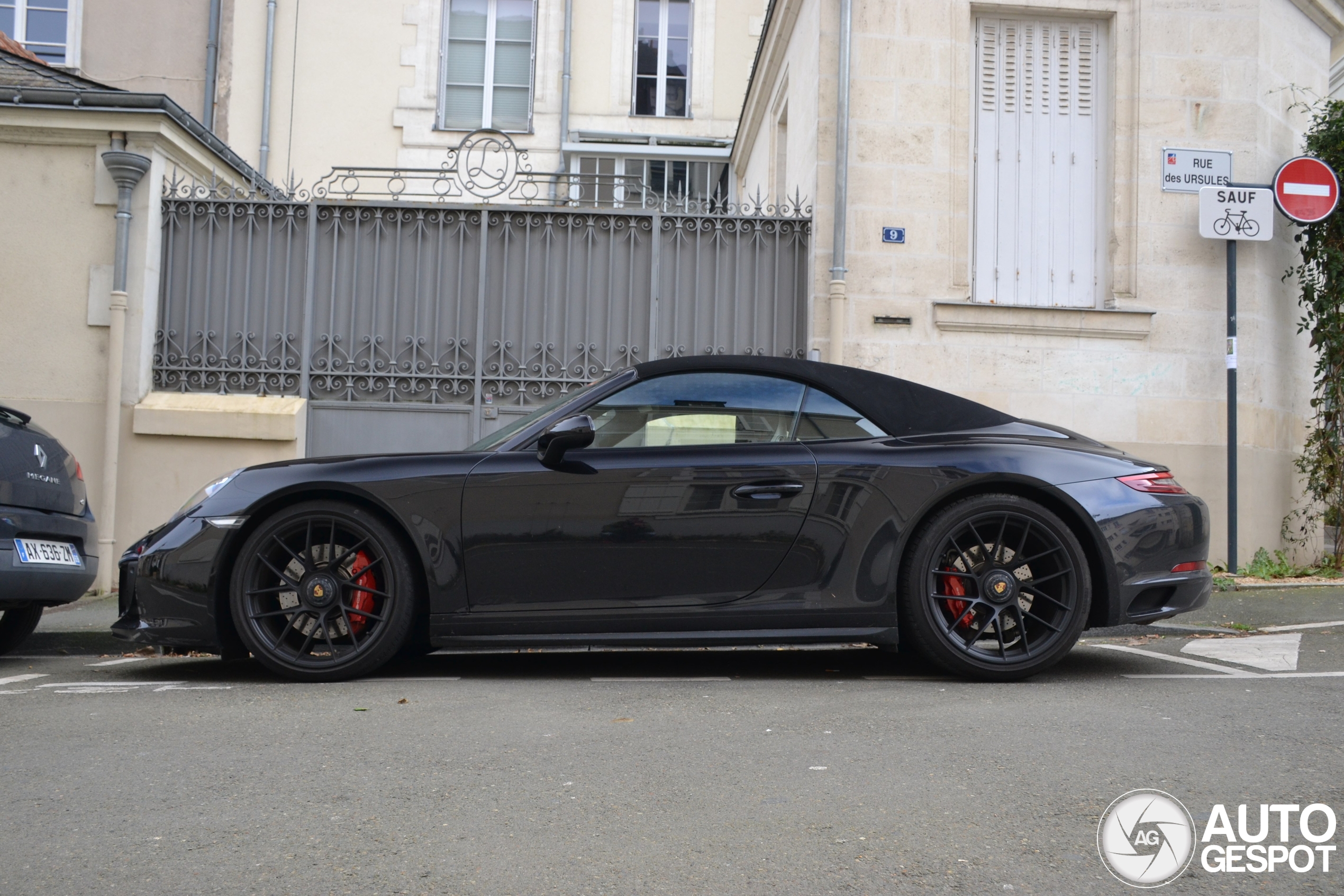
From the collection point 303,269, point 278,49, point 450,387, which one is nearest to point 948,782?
point 450,387

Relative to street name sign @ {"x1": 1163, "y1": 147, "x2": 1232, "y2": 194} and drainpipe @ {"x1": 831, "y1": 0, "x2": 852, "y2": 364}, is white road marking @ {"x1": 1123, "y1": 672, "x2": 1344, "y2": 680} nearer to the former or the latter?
drainpipe @ {"x1": 831, "y1": 0, "x2": 852, "y2": 364}

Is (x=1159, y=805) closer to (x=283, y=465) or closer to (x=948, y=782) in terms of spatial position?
(x=948, y=782)

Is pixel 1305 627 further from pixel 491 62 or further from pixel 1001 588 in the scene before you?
pixel 491 62

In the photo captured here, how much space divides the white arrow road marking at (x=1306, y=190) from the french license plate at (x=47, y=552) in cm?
851

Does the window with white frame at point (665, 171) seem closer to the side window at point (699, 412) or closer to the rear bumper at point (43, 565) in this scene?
the rear bumper at point (43, 565)

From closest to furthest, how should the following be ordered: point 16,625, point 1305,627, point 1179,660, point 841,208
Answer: point 1179,660 < point 16,625 < point 1305,627 < point 841,208

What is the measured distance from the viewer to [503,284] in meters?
9.32

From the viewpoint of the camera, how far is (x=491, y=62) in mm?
18297

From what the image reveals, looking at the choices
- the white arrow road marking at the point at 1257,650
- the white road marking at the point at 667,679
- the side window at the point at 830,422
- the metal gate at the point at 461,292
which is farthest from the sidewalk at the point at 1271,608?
the metal gate at the point at 461,292

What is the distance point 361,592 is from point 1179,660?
348 cm

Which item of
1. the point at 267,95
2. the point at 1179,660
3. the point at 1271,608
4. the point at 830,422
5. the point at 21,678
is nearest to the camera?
the point at 830,422

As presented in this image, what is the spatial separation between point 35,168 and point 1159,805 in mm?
8903

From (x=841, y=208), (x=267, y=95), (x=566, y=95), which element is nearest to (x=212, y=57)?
(x=267, y=95)

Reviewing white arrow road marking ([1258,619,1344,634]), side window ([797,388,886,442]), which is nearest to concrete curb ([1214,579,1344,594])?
white arrow road marking ([1258,619,1344,634])
